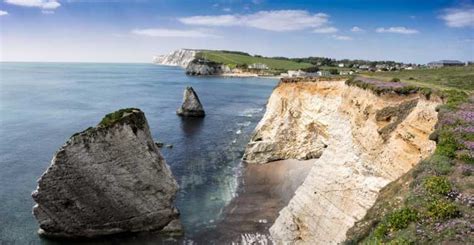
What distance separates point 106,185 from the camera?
3006 centimetres

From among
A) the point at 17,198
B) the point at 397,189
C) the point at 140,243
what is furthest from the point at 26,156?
the point at 397,189

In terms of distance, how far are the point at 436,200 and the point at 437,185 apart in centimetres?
121

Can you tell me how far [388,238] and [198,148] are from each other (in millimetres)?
45062

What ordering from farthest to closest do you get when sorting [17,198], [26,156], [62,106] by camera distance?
[62,106]
[26,156]
[17,198]

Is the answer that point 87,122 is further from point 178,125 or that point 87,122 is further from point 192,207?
point 192,207

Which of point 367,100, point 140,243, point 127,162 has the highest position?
point 367,100

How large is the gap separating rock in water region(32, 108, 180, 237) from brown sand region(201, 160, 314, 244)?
468 centimetres

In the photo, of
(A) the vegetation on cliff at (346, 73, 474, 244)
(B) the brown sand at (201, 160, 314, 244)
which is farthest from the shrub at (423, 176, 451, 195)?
(B) the brown sand at (201, 160, 314, 244)

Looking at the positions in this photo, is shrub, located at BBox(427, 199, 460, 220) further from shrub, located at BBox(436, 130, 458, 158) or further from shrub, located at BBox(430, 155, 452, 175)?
shrub, located at BBox(436, 130, 458, 158)

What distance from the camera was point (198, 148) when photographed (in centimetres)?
5669

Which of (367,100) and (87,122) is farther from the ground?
(367,100)

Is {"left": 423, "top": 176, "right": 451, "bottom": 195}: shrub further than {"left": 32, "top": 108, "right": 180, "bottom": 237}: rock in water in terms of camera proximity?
No

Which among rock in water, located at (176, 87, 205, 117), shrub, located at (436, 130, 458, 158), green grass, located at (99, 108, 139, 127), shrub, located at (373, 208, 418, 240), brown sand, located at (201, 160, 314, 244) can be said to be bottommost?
brown sand, located at (201, 160, 314, 244)

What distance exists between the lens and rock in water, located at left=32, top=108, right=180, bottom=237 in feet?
95.2
